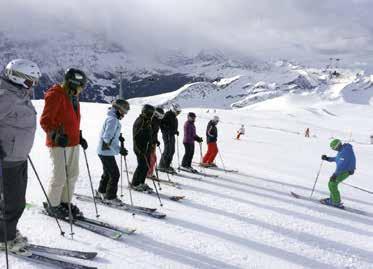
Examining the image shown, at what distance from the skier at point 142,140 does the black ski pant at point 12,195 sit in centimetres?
383

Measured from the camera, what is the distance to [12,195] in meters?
4.91

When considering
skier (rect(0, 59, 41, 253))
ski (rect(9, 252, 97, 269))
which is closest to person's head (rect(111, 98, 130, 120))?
skier (rect(0, 59, 41, 253))

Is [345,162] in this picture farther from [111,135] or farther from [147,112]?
[111,135]

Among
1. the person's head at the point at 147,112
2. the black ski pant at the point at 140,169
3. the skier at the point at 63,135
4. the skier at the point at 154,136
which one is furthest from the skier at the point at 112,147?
the skier at the point at 154,136

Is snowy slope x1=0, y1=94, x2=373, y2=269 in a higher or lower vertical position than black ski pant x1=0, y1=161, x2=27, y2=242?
lower

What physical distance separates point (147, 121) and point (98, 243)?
350 cm

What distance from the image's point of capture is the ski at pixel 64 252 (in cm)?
523

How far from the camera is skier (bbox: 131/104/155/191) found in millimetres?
8781

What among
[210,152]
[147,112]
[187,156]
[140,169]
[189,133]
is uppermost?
[147,112]

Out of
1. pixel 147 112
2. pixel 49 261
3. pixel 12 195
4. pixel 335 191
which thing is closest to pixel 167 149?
pixel 147 112

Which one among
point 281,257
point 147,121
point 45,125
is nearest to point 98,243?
point 45,125

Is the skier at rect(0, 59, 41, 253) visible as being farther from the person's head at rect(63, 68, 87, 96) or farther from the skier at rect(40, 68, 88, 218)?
the person's head at rect(63, 68, 87, 96)

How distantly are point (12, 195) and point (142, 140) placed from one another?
4089 mm

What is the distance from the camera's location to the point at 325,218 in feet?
28.0
